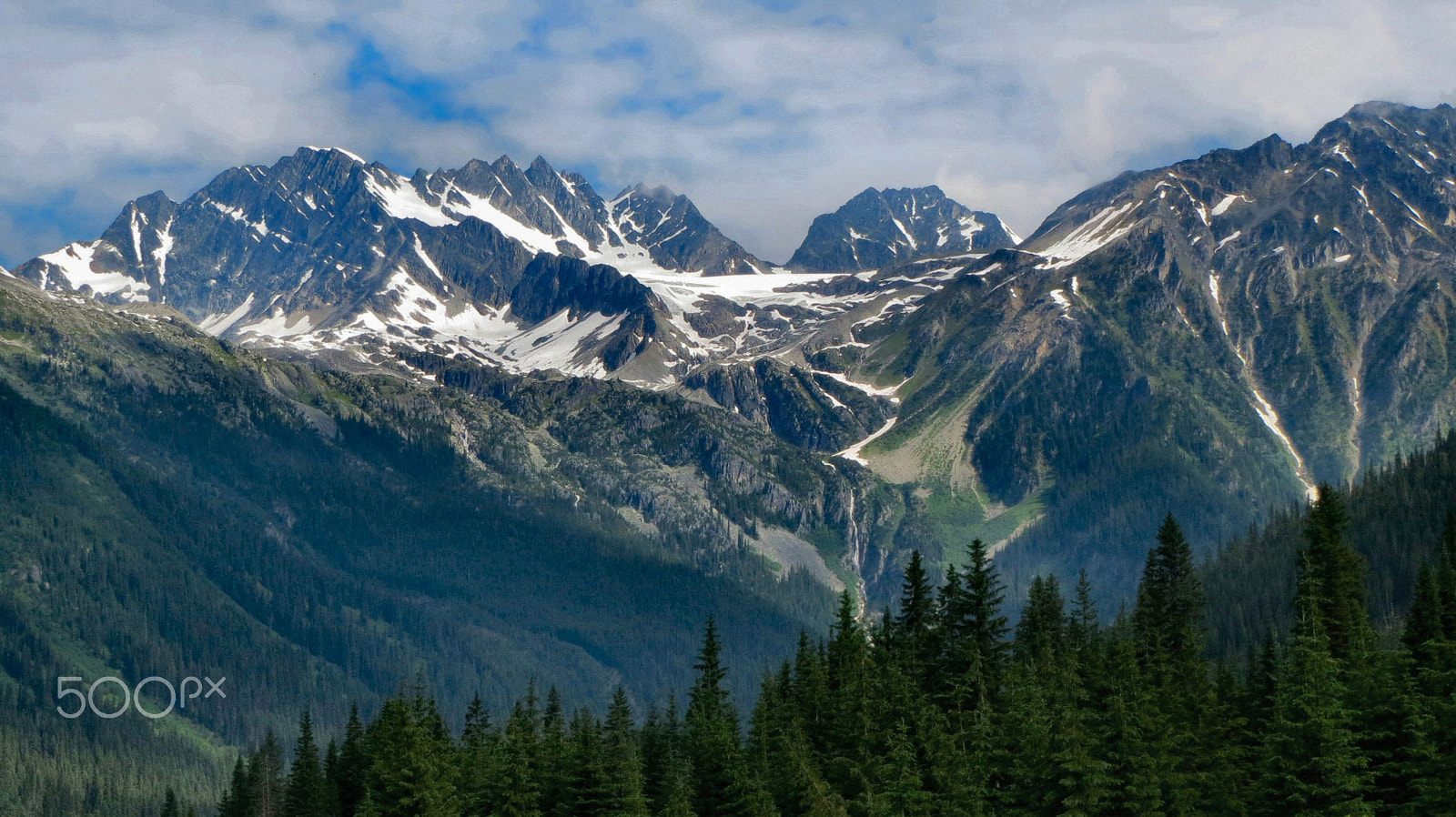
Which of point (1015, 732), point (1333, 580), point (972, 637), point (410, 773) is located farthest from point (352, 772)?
point (1333, 580)

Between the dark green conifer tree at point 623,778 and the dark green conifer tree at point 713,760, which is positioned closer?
the dark green conifer tree at point 623,778

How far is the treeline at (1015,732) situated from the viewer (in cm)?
7188

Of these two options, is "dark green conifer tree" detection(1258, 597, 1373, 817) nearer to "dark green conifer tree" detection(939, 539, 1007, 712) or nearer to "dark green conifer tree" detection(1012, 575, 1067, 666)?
"dark green conifer tree" detection(939, 539, 1007, 712)

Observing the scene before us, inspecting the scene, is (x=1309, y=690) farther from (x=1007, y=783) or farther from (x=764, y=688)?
(x=764, y=688)

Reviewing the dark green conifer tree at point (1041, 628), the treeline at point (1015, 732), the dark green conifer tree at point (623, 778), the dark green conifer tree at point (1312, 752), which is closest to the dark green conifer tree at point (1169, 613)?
the treeline at point (1015, 732)

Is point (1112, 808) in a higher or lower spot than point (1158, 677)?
lower

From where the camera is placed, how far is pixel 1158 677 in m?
94.9

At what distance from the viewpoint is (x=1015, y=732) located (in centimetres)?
7800

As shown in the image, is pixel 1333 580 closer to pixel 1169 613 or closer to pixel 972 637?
pixel 1169 613

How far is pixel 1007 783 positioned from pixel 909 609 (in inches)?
1158

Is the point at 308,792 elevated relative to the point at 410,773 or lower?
elevated

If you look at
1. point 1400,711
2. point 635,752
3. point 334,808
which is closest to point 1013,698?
point 1400,711

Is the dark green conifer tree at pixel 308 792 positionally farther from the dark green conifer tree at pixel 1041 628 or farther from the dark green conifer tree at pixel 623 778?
the dark green conifer tree at pixel 1041 628

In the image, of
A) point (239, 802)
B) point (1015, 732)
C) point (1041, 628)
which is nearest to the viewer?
point (1015, 732)
